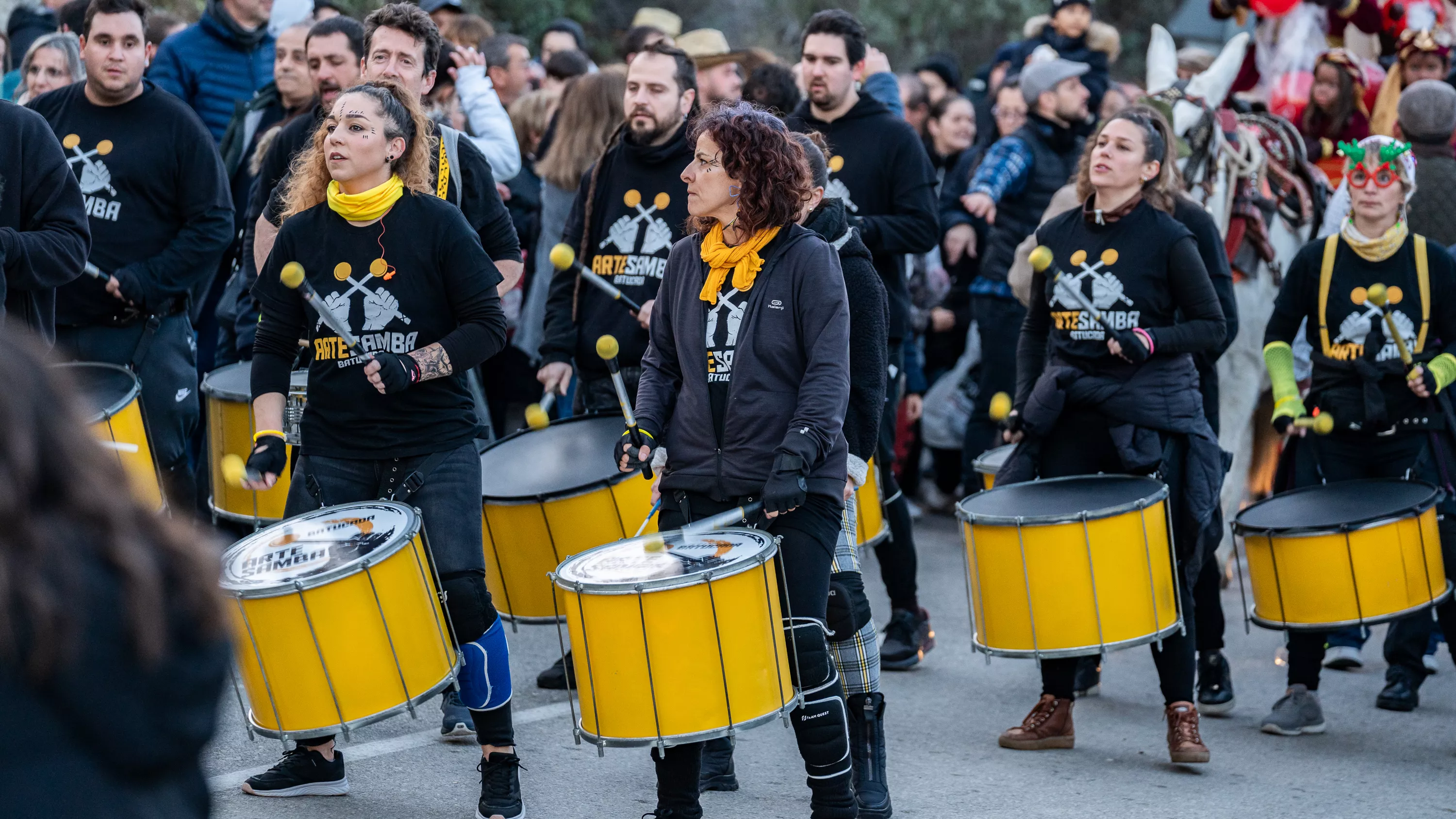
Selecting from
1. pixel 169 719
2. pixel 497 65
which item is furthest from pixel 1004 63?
pixel 169 719

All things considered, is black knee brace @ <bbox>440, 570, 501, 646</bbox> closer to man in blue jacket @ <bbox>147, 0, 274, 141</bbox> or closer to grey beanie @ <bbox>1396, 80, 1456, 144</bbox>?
man in blue jacket @ <bbox>147, 0, 274, 141</bbox>

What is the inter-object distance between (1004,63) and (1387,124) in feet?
9.26

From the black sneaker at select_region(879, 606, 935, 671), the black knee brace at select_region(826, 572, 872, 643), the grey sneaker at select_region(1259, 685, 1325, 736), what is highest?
the black knee brace at select_region(826, 572, 872, 643)

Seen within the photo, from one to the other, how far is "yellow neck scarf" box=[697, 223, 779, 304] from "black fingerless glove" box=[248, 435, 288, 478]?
112cm

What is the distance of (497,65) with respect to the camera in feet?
31.3

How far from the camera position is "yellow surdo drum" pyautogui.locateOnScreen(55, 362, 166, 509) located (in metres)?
4.57

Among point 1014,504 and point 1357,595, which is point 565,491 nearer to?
point 1014,504

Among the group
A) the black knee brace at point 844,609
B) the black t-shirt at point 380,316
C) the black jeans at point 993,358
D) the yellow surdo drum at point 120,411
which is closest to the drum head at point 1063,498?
the black knee brace at point 844,609

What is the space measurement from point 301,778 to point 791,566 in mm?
1513

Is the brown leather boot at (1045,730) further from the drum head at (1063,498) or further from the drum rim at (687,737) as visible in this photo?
the drum rim at (687,737)

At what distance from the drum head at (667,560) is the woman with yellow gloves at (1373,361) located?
268 centimetres

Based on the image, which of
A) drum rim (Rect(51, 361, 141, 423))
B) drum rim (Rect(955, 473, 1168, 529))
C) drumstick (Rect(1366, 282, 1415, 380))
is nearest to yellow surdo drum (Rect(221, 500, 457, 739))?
drum rim (Rect(51, 361, 141, 423))

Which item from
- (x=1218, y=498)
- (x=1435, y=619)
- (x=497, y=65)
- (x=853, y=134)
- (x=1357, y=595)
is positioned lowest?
(x=1435, y=619)

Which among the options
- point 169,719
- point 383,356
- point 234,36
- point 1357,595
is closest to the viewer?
point 169,719
